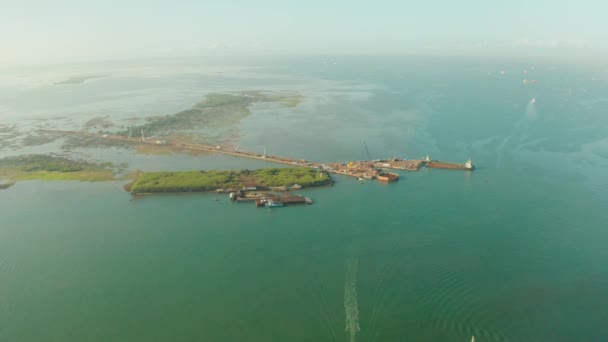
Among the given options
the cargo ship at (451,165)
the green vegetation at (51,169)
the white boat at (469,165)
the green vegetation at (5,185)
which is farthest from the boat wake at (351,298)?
the green vegetation at (5,185)

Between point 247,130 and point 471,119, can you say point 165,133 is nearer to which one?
point 247,130

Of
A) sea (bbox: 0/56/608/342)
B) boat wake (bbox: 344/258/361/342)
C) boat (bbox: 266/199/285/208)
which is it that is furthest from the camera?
boat (bbox: 266/199/285/208)

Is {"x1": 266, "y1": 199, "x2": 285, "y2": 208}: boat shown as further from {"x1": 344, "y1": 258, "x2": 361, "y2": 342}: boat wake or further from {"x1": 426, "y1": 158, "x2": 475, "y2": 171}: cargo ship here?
{"x1": 426, "y1": 158, "x2": 475, "y2": 171}: cargo ship

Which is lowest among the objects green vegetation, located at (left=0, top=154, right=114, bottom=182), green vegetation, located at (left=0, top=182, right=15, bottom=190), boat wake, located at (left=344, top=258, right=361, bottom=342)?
boat wake, located at (left=344, top=258, right=361, bottom=342)

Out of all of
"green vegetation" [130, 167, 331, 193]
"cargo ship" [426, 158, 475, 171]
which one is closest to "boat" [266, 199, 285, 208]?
"green vegetation" [130, 167, 331, 193]

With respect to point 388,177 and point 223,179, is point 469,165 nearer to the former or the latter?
point 388,177

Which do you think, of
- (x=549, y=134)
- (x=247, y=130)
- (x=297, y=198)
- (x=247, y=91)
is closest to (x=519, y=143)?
(x=549, y=134)
